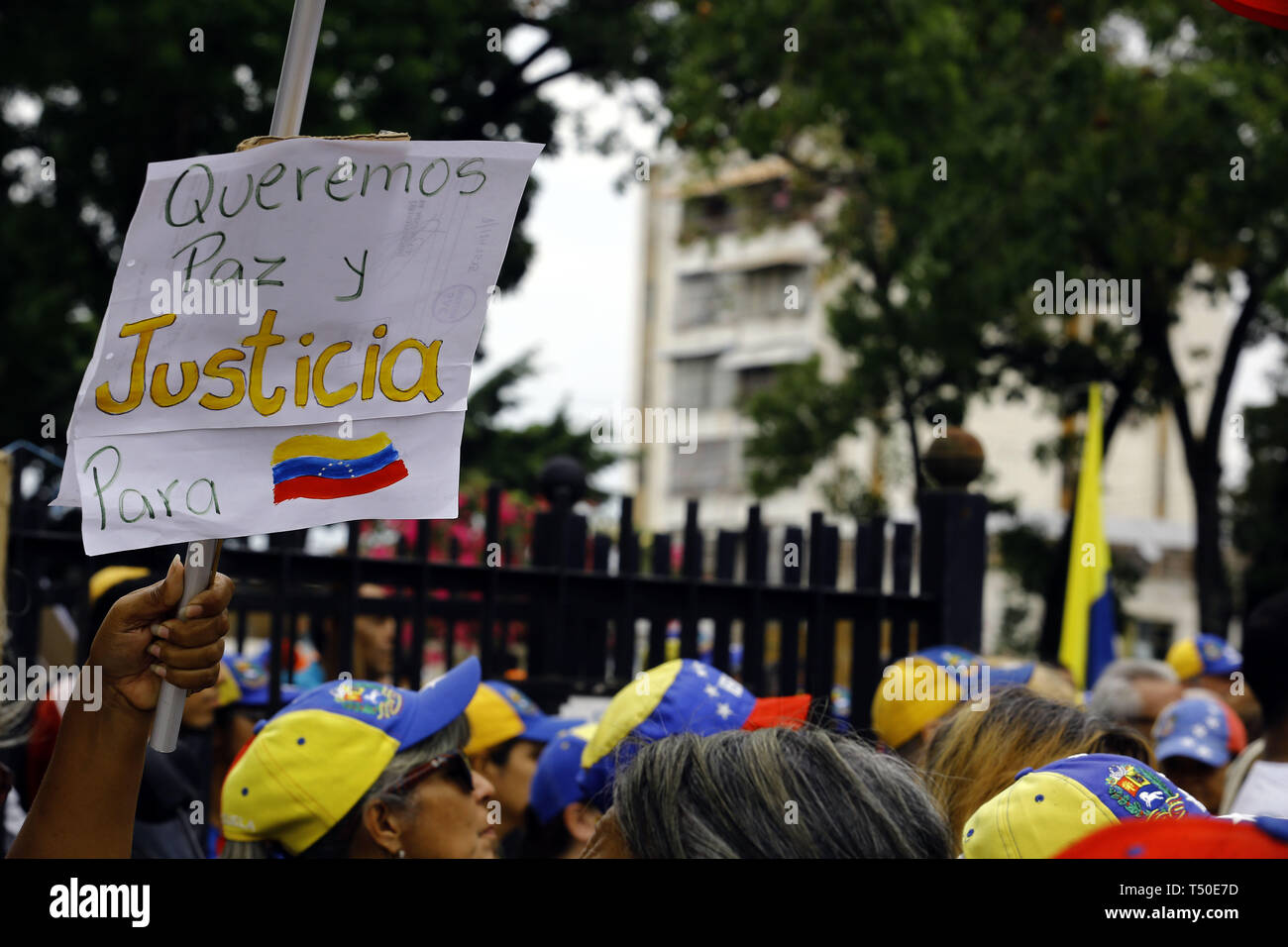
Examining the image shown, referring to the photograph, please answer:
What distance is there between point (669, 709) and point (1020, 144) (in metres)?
12.1

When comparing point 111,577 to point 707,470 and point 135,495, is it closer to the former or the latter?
point 135,495

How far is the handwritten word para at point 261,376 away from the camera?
6.89 feet

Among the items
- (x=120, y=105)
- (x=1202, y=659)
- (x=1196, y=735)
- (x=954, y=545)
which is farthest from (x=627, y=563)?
(x=120, y=105)

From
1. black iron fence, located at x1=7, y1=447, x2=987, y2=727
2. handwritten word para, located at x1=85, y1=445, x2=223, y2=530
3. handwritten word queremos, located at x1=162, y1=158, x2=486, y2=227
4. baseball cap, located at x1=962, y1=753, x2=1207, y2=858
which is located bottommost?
baseball cap, located at x1=962, y1=753, x2=1207, y2=858

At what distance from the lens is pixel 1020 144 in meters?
14.3

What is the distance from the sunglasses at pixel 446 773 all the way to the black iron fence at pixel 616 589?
0.79 metres

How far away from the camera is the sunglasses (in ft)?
10.1

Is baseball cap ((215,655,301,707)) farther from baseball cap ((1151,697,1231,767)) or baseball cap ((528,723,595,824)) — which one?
baseball cap ((1151,697,1231,767))

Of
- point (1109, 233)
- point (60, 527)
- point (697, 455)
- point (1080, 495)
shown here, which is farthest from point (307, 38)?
point (697, 455)

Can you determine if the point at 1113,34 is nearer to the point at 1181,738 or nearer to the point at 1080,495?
the point at 1080,495

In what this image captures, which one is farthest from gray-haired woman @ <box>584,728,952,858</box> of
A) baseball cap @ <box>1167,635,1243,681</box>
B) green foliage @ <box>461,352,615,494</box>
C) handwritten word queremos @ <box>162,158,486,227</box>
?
green foliage @ <box>461,352,615,494</box>

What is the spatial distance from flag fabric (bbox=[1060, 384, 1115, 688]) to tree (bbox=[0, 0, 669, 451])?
642 centimetres

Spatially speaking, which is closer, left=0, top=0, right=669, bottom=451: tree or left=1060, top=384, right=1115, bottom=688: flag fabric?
left=1060, top=384, right=1115, bottom=688: flag fabric

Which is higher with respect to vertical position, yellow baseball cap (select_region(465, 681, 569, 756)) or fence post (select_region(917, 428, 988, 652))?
fence post (select_region(917, 428, 988, 652))
